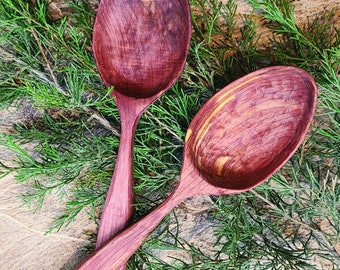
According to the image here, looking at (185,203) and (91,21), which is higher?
(91,21)

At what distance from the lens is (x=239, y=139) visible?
1.12 metres

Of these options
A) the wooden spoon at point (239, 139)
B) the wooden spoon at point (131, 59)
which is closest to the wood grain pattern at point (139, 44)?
the wooden spoon at point (131, 59)

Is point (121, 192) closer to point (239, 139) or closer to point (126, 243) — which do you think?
point (126, 243)

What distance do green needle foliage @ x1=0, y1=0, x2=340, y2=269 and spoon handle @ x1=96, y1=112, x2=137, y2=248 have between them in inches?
1.5

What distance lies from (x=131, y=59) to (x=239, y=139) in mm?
293

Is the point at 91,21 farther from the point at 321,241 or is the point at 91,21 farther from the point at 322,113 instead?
the point at 321,241

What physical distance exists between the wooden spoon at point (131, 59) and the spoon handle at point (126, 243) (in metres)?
0.04

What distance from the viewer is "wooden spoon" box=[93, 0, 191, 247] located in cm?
109

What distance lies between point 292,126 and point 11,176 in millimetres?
659

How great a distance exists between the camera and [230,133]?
1.12 m

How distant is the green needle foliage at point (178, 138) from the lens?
1.10 m

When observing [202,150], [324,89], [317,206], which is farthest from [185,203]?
[324,89]

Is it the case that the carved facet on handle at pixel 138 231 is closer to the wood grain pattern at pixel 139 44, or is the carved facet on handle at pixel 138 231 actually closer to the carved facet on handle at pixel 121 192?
the carved facet on handle at pixel 121 192

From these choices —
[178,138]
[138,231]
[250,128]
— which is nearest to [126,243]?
[138,231]
